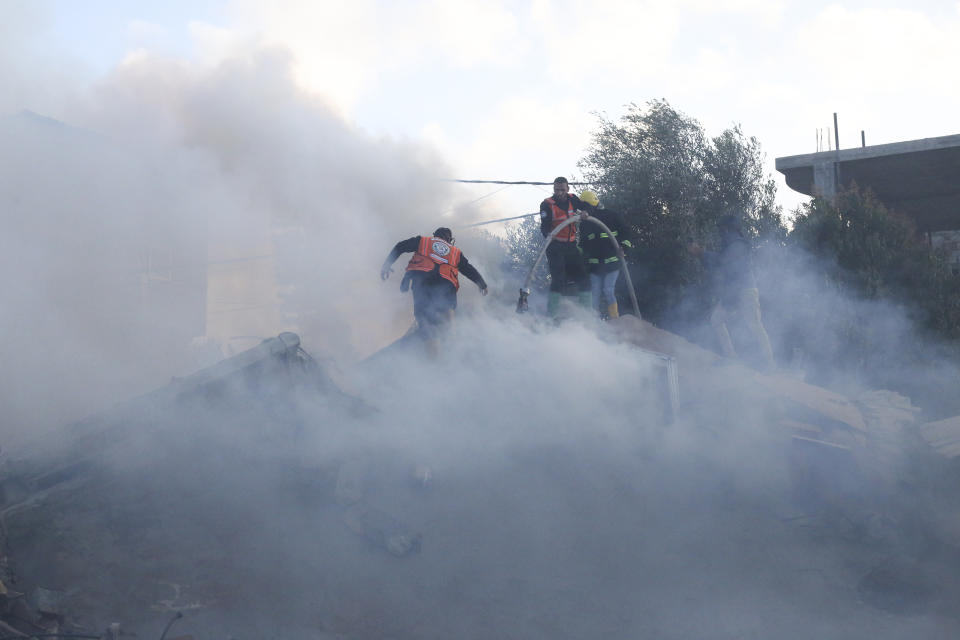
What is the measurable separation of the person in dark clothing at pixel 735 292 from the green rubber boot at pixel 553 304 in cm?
139

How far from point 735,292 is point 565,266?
5.48 feet

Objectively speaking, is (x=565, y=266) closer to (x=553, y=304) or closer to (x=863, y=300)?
(x=553, y=304)

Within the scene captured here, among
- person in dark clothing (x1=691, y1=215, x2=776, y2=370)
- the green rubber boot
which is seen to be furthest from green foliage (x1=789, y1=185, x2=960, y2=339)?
the green rubber boot

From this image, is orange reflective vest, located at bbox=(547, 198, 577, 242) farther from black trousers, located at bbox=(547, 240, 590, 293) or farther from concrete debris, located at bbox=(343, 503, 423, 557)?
concrete debris, located at bbox=(343, 503, 423, 557)

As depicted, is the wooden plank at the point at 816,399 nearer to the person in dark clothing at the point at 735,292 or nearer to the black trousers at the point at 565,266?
the person in dark clothing at the point at 735,292

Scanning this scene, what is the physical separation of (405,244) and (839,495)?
4.01 meters

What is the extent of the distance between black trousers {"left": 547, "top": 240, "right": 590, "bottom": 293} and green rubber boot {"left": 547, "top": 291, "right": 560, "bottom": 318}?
83 millimetres

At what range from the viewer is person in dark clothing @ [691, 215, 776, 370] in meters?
7.01

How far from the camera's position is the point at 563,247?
25.1 ft

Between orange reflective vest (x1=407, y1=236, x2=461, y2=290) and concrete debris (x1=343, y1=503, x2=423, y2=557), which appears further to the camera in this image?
orange reflective vest (x1=407, y1=236, x2=461, y2=290)

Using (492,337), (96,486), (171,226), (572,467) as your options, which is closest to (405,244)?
(492,337)

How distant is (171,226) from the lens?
9.21 metres

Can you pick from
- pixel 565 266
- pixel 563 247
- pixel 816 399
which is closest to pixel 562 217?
pixel 563 247

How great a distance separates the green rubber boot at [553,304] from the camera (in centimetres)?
744
